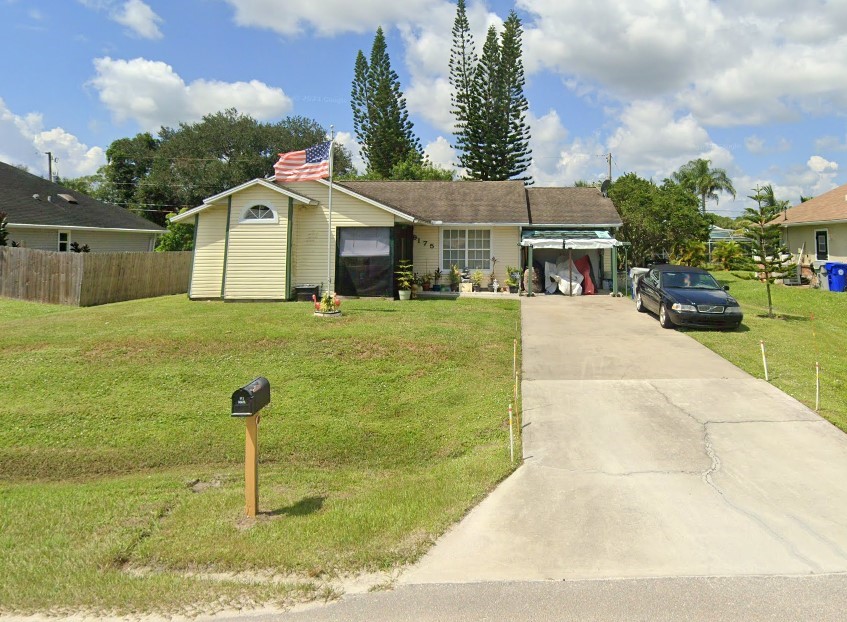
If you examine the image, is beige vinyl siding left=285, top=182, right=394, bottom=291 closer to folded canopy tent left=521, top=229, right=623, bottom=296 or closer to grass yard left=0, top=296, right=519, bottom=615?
grass yard left=0, top=296, right=519, bottom=615

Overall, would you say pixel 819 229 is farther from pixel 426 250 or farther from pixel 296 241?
pixel 296 241

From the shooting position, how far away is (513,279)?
74.7 ft

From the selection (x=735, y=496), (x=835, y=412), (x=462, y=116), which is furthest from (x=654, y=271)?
(x=462, y=116)

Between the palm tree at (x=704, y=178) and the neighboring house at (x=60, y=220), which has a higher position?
the palm tree at (x=704, y=178)

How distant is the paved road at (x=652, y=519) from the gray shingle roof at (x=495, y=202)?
47.2 feet

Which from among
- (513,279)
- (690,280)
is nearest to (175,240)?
(513,279)

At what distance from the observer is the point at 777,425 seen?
25.9 ft

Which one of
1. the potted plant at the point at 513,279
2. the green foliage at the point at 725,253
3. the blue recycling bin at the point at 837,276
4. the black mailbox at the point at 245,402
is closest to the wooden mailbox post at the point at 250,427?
the black mailbox at the point at 245,402

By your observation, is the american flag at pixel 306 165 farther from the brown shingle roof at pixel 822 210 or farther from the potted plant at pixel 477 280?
the brown shingle roof at pixel 822 210

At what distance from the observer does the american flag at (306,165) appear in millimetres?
16500

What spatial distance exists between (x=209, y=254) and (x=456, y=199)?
10.1m

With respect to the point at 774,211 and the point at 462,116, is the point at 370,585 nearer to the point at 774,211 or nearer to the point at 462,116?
the point at 774,211

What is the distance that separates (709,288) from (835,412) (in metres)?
7.63

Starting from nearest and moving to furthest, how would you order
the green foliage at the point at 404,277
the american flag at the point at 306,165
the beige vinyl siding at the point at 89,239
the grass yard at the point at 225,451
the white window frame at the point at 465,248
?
1. the grass yard at the point at 225,451
2. the american flag at the point at 306,165
3. the green foliage at the point at 404,277
4. the white window frame at the point at 465,248
5. the beige vinyl siding at the point at 89,239
